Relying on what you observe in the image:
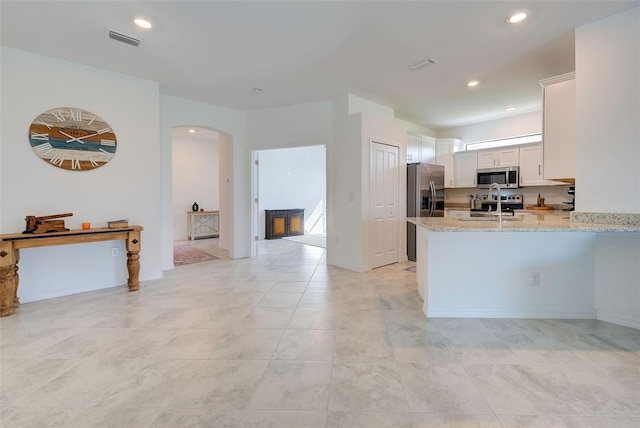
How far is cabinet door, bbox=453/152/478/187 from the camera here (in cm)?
595

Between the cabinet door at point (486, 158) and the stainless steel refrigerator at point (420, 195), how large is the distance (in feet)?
3.59

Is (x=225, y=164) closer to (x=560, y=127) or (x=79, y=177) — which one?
(x=79, y=177)

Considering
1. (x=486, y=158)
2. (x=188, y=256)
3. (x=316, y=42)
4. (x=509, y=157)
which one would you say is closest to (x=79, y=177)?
(x=188, y=256)

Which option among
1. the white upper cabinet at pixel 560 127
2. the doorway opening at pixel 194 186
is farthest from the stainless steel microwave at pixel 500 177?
the doorway opening at pixel 194 186

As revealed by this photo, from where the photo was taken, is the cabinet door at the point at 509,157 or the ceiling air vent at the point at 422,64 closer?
the ceiling air vent at the point at 422,64

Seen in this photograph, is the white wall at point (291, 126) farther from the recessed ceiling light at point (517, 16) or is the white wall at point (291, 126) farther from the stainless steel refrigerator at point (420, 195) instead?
the recessed ceiling light at point (517, 16)

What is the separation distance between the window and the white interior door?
2398 mm

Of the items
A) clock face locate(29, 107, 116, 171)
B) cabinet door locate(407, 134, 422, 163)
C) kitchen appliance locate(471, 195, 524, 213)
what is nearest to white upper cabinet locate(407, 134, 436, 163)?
cabinet door locate(407, 134, 422, 163)

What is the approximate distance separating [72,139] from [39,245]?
1.29m

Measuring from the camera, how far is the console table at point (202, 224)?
778cm

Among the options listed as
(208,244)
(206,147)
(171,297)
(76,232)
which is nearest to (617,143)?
(171,297)

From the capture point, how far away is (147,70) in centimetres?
367

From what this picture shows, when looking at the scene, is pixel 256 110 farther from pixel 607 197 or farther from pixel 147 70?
pixel 607 197

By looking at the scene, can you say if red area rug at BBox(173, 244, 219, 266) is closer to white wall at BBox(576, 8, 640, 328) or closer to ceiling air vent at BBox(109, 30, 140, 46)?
ceiling air vent at BBox(109, 30, 140, 46)
